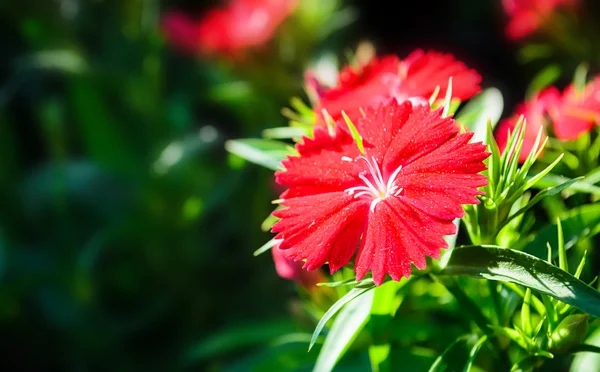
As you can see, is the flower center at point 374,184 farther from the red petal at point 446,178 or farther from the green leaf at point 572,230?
the green leaf at point 572,230

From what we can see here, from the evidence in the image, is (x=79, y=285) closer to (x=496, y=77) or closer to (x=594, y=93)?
(x=594, y=93)

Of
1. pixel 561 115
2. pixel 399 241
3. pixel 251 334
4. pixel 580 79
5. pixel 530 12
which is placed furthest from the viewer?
pixel 530 12

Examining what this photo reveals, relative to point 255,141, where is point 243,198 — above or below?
below

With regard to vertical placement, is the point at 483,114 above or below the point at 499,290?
above

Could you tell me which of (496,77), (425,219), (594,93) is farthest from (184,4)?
(425,219)

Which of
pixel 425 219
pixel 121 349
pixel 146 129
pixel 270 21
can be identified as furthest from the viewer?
pixel 146 129

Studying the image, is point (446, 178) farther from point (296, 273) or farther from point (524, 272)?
point (296, 273)

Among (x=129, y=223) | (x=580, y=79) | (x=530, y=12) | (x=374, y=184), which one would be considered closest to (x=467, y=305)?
(x=374, y=184)

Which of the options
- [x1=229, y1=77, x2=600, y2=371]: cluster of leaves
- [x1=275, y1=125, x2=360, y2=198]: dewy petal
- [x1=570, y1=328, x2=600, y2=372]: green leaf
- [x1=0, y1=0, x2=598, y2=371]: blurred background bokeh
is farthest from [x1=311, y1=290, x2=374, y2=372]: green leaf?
[x1=0, y1=0, x2=598, y2=371]: blurred background bokeh
